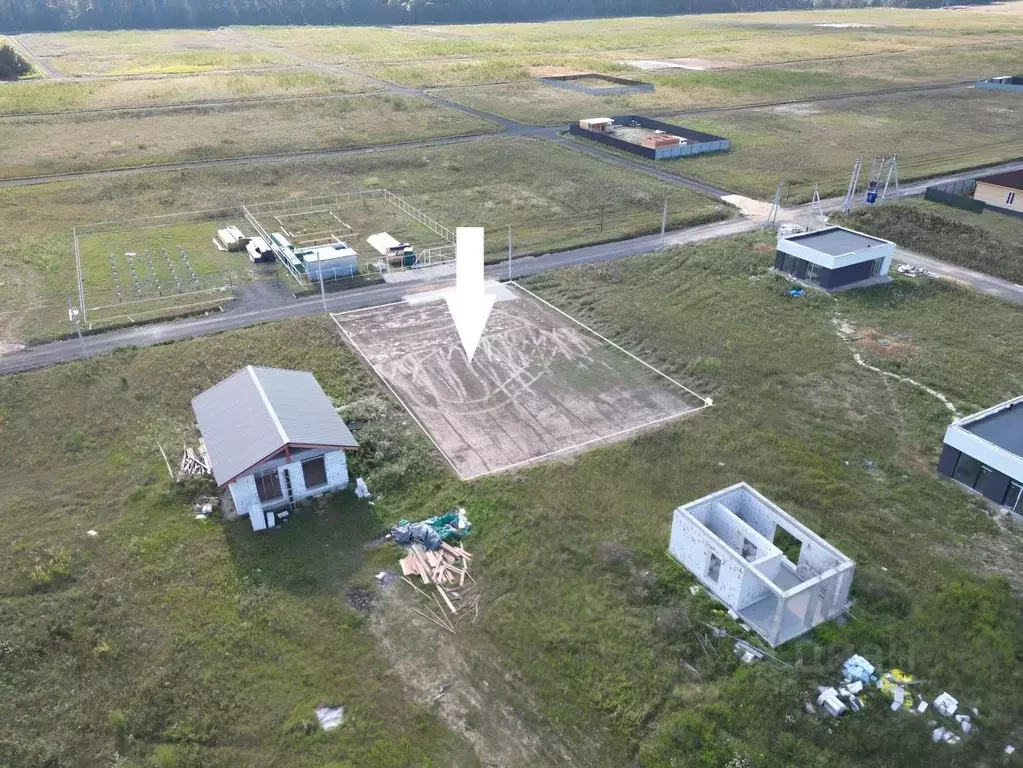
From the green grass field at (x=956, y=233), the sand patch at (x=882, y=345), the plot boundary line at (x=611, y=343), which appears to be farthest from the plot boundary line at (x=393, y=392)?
the green grass field at (x=956, y=233)

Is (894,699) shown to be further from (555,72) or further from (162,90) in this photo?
(555,72)

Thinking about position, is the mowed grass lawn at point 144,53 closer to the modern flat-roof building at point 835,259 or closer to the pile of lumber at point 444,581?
the modern flat-roof building at point 835,259

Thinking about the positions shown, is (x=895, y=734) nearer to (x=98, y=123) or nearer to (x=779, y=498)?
(x=779, y=498)

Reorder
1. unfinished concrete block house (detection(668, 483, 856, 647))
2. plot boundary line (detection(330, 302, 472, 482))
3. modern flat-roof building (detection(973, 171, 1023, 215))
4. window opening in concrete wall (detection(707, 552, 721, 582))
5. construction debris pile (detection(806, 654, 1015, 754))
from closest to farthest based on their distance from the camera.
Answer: construction debris pile (detection(806, 654, 1015, 754)), unfinished concrete block house (detection(668, 483, 856, 647)), window opening in concrete wall (detection(707, 552, 721, 582)), plot boundary line (detection(330, 302, 472, 482)), modern flat-roof building (detection(973, 171, 1023, 215))

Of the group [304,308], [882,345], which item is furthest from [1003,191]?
[304,308]

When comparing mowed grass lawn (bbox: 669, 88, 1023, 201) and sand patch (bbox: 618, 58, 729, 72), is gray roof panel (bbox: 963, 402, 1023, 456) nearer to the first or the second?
mowed grass lawn (bbox: 669, 88, 1023, 201)

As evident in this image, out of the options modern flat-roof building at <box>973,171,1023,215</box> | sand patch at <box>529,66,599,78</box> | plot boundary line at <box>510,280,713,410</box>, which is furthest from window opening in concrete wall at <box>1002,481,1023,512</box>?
sand patch at <box>529,66,599,78</box>
